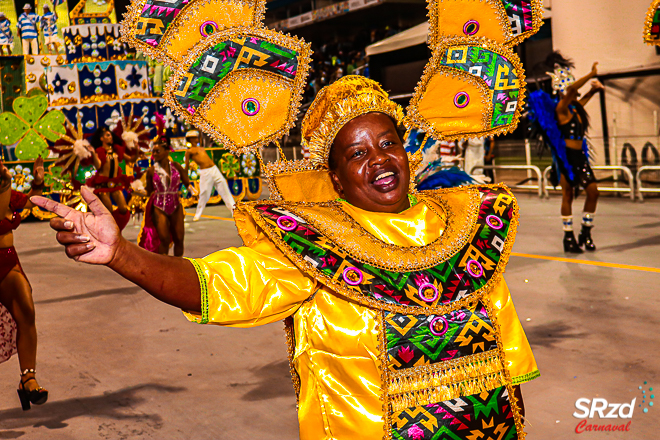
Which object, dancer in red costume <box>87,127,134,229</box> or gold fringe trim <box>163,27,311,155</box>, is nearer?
gold fringe trim <box>163,27,311,155</box>

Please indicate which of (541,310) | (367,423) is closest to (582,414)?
(541,310)

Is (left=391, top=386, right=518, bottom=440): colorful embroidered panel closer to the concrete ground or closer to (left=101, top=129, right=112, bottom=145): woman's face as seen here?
the concrete ground

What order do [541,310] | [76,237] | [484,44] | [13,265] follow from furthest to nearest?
[541,310] → [13,265] → [484,44] → [76,237]

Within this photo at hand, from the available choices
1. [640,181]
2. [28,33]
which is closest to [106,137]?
[640,181]

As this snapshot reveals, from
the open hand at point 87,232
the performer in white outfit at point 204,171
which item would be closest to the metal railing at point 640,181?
the performer in white outfit at point 204,171

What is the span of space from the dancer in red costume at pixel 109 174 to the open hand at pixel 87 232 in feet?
21.9

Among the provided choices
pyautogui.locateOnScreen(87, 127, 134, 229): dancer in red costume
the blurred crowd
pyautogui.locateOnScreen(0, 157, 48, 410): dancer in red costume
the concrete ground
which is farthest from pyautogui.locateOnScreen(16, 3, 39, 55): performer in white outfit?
pyautogui.locateOnScreen(0, 157, 48, 410): dancer in red costume

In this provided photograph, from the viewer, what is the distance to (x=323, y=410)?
1666 millimetres

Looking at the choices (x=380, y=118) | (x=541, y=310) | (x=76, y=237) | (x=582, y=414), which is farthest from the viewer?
(x=541, y=310)

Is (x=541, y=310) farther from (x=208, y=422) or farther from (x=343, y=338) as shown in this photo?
(x=343, y=338)

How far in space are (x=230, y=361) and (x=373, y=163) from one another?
3239 millimetres

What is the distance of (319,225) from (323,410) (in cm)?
49

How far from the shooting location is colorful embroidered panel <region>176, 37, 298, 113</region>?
1951mm

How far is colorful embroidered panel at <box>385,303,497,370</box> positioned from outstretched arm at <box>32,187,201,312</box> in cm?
55
